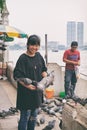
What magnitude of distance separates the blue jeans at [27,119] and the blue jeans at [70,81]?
519 cm

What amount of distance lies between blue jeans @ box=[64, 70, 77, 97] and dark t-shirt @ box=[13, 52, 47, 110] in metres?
5.40

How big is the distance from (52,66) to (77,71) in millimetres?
1642

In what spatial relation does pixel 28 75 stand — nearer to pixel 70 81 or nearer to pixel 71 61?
pixel 71 61

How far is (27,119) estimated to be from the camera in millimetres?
5965

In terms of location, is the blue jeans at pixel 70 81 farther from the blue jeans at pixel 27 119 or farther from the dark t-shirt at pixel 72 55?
the blue jeans at pixel 27 119

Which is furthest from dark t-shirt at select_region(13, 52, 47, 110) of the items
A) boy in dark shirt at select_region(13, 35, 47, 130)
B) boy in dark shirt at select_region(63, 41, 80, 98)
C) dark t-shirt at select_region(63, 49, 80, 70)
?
dark t-shirt at select_region(63, 49, 80, 70)

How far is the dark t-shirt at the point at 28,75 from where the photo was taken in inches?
224

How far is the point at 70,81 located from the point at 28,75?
5.84 meters

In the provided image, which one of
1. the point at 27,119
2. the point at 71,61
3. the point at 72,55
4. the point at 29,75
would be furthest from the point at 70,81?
Result: the point at 29,75

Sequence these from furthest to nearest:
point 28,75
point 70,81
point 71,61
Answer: point 70,81 < point 71,61 < point 28,75

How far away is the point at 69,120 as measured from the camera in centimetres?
607

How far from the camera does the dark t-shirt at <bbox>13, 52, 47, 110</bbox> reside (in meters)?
5.70

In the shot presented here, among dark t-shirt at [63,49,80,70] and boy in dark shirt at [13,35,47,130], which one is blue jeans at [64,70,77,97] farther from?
boy in dark shirt at [13,35,47,130]

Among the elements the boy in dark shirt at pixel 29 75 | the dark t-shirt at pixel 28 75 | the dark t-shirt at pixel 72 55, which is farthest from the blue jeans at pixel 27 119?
the dark t-shirt at pixel 72 55
